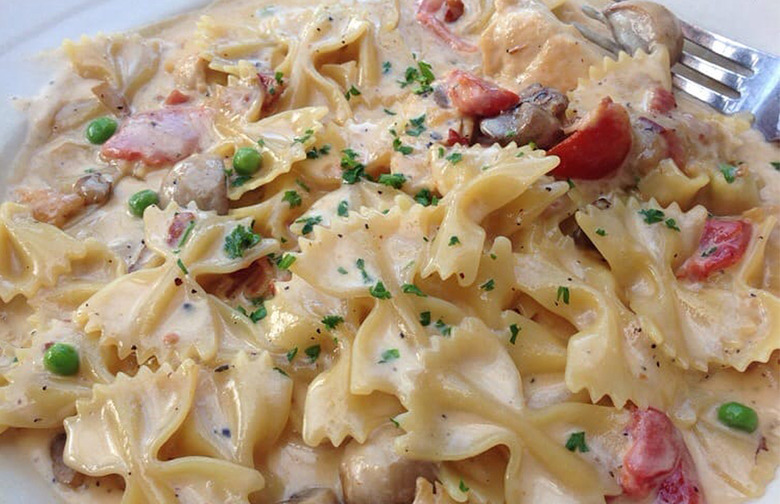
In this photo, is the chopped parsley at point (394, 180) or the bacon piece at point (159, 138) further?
the bacon piece at point (159, 138)

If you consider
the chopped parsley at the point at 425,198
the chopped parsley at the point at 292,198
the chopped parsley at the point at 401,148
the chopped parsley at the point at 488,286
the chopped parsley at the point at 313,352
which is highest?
the chopped parsley at the point at 401,148

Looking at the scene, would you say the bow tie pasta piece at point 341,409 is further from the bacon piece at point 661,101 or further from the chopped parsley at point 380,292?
the bacon piece at point 661,101

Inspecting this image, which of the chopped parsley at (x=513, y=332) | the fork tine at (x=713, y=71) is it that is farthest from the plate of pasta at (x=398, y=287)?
the fork tine at (x=713, y=71)

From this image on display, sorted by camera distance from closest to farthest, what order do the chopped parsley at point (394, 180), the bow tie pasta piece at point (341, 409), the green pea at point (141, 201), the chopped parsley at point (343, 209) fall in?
the bow tie pasta piece at point (341, 409) < the chopped parsley at point (343, 209) < the chopped parsley at point (394, 180) < the green pea at point (141, 201)

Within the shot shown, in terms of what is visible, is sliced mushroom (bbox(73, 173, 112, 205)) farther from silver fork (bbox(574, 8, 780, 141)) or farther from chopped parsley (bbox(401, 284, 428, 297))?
silver fork (bbox(574, 8, 780, 141))

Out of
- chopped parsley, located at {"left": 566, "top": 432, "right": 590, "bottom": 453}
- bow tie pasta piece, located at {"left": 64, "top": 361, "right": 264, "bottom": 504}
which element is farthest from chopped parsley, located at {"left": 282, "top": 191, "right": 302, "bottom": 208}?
chopped parsley, located at {"left": 566, "top": 432, "right": 590, "bottom": 453}

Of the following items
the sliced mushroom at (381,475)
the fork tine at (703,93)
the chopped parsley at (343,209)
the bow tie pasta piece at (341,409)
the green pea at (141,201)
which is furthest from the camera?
the fork tine at (703,93)

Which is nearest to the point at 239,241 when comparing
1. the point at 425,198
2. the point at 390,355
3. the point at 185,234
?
the point at 185,234
